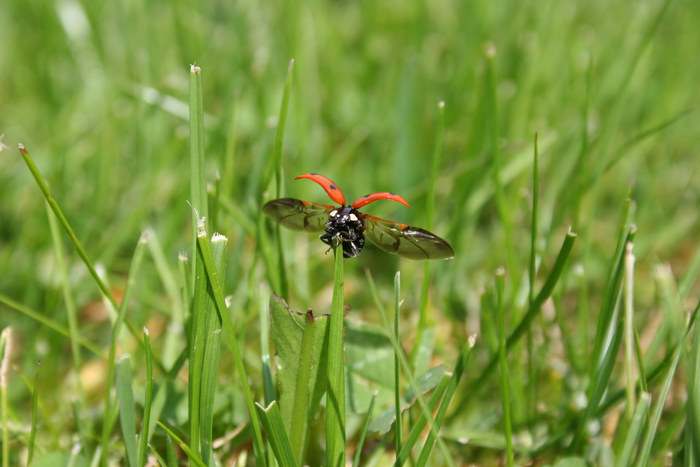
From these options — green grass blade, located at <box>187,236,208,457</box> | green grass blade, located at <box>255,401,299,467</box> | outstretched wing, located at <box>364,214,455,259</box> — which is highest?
outstretched wing, located at <box>364,214,455,259</box>

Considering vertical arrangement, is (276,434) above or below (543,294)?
below

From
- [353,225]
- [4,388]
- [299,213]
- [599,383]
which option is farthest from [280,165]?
[599,383]

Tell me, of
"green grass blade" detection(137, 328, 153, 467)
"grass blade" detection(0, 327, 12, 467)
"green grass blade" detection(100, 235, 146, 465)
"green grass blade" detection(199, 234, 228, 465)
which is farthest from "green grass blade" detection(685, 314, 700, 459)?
"grass blade" detection(0, 327, 12, 467)

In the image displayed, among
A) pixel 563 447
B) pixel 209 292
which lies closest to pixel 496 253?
pixel 563 447

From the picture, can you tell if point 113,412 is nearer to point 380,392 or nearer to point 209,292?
point 209,292

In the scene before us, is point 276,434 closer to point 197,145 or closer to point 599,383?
point 197,145

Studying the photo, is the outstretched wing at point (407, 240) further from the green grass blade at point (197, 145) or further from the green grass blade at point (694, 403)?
the green grass blade at point (694, 403)

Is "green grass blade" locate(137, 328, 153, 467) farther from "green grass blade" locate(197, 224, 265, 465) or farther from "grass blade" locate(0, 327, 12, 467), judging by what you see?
"grass blade" locate(0, 327, 12, 467)
